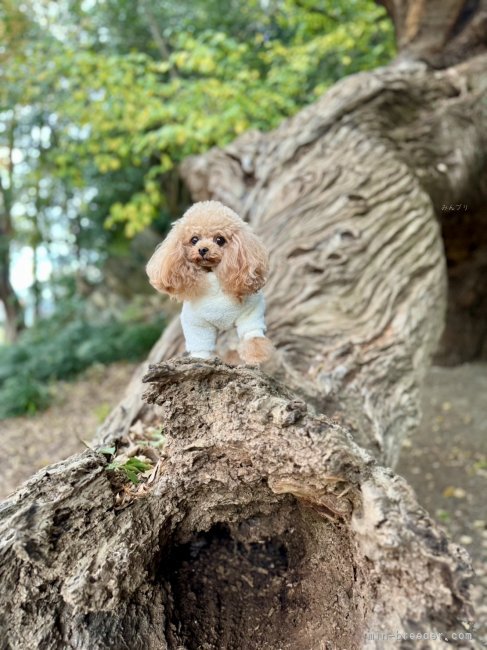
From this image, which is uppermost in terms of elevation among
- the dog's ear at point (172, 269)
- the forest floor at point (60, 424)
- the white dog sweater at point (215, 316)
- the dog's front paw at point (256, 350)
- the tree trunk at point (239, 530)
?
the dog's ear at point (172, 269)

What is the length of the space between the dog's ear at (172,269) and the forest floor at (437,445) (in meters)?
2.61

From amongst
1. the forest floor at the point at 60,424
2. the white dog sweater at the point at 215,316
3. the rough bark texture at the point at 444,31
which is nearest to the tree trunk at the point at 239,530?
the white dog sweater at the point at 215,316

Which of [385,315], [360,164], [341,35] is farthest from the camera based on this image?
[341,35]

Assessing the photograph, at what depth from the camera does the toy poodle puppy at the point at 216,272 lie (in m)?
1.77

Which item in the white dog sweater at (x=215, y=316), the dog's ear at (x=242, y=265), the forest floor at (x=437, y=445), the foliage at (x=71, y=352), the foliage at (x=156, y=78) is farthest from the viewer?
the foliage at (x=71, y=352)

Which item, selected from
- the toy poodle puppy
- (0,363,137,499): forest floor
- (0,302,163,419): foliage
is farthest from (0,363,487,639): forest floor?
the toy poodle puppy

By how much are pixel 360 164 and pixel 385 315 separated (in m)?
1.27

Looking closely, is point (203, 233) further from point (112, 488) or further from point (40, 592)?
point (40, 592)

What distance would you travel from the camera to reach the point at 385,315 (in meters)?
3.00

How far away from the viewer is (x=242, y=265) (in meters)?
1.75

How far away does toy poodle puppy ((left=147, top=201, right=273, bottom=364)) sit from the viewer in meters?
1.77

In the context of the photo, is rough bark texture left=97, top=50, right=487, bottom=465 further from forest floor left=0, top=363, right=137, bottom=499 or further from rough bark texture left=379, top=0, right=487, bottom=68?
forest floor left=0, top=363, right=137, bottom=499

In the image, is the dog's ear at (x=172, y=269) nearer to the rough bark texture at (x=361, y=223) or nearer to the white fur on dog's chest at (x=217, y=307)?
the white fur on dog's chest at (x=217, y=307)

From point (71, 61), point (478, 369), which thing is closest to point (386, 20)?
point (71, 61)
